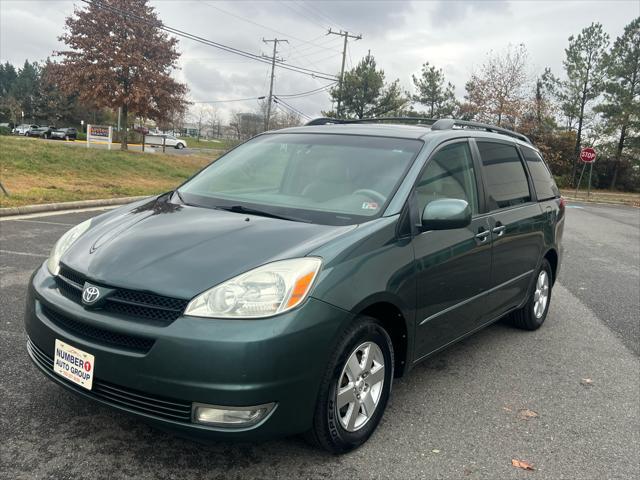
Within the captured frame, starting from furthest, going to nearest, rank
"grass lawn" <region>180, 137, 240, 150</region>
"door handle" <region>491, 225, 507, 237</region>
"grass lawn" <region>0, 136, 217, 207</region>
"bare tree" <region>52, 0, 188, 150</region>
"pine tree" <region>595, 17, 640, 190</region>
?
"grass lawn" <region>180, 137, 240, 150</region>
"pine tree" <region>595, 17, 640, 190</region>
"bare tree" <region>52, 0, 188, 150</region>
"grass lawn" <region>0, 136, 217, 207</region>
"door handle" <region>491, 225, 507, 237</region>

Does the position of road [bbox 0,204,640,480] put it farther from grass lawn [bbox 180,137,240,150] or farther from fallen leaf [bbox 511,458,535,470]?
grass lawn [bbox 180,137,240,150]

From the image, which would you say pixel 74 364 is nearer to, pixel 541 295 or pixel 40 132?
pixel 541 295

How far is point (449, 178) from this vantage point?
3.66 m

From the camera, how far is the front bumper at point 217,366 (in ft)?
7.40

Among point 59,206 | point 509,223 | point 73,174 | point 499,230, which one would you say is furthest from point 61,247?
point 73,174

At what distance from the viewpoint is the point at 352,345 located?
8.66 feet

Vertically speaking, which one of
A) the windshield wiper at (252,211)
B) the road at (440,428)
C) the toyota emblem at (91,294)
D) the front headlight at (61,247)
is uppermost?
the windshield wiper at (252,211)

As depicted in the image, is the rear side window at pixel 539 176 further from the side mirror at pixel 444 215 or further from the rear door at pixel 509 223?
the side mirror at pixel 444 215

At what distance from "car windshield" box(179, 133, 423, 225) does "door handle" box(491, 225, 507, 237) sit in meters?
0.94

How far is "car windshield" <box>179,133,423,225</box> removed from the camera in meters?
3.18

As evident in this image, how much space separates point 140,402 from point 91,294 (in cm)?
53

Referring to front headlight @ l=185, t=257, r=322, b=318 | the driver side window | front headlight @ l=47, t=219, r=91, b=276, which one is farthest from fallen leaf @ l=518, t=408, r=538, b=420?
front headlight @ l=47, t=219, r=91, b=276

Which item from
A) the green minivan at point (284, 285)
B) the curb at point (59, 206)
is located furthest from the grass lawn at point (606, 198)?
the green minivan at point (284, 285)

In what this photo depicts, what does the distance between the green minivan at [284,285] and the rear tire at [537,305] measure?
1.02 m
